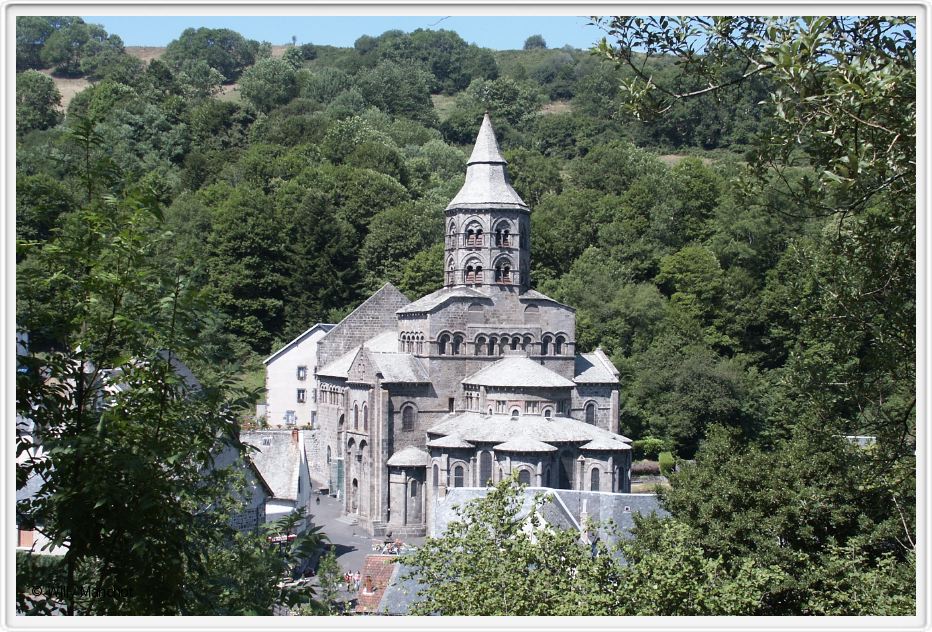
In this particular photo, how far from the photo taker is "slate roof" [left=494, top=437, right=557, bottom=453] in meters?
41.5

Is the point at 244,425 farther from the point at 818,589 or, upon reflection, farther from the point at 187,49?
the point at 187,49

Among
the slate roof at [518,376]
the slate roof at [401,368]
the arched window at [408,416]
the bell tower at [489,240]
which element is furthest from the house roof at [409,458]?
the bell tower at [489,240]

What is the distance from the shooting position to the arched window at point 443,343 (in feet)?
155

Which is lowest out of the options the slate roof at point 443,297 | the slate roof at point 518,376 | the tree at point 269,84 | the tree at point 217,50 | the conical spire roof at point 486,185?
the slate roof at point 518,376

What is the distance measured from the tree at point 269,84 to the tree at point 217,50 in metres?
16.8

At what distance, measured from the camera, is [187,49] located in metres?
131

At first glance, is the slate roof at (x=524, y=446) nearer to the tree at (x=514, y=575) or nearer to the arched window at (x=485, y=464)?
the arched window at (x=485, y=464)

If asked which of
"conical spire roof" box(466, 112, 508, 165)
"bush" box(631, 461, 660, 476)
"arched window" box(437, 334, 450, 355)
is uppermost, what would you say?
"conical spire roof" box(466, 112, 508, 165)

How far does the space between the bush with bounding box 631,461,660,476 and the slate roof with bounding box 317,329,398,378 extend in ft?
44.4

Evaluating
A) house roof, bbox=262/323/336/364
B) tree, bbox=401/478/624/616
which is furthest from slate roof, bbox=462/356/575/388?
tree, bbox=401/478/624/616

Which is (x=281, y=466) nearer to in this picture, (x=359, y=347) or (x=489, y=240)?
(x=359, y=347)

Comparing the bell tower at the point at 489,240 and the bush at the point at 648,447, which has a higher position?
the bell tower at the point at 489,240

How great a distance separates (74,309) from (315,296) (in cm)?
6190

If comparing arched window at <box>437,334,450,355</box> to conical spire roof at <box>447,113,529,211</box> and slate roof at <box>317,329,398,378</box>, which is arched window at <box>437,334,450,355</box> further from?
conical spire roof at <box>447,113,529,211</box>
